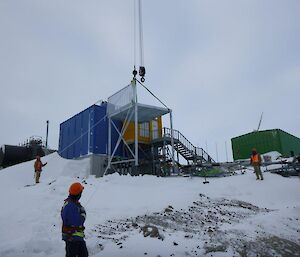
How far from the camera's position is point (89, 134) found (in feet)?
77.2

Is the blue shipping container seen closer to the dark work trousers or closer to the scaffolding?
the scaffolding

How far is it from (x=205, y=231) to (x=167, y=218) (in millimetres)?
1563

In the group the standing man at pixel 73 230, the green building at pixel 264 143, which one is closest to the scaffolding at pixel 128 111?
the green building at pixel 264 143

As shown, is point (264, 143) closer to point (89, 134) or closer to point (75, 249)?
point (89, 134)

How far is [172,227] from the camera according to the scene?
28.8 feet

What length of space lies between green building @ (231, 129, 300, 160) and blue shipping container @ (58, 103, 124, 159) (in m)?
13.7

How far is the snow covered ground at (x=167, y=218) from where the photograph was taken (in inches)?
281

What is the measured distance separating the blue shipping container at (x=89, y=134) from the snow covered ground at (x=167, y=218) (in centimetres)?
706

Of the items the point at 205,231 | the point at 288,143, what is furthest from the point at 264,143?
the point at 205,231

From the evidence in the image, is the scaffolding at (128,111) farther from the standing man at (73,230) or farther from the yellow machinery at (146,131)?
the standing man at (73,230)

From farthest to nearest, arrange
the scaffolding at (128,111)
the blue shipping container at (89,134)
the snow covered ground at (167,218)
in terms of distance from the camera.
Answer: the blue shipping container at (89,134)
the scaffolding at (128,111)
the snow covered ground at (167,218)

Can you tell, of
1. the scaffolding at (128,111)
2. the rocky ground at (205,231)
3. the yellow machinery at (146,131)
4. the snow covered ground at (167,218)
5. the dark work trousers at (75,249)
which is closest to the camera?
the dark work trousers at (75,249)

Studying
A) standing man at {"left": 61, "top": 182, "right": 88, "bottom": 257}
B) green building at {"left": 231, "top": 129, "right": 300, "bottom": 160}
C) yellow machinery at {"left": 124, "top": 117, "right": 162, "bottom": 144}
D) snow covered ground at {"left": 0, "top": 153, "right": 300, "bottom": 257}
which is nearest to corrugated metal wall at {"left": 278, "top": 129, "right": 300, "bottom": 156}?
green building at {"left": 231, "top": 129, "right": 300, "bottom": 160}

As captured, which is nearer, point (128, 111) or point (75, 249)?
point (75, 249)
